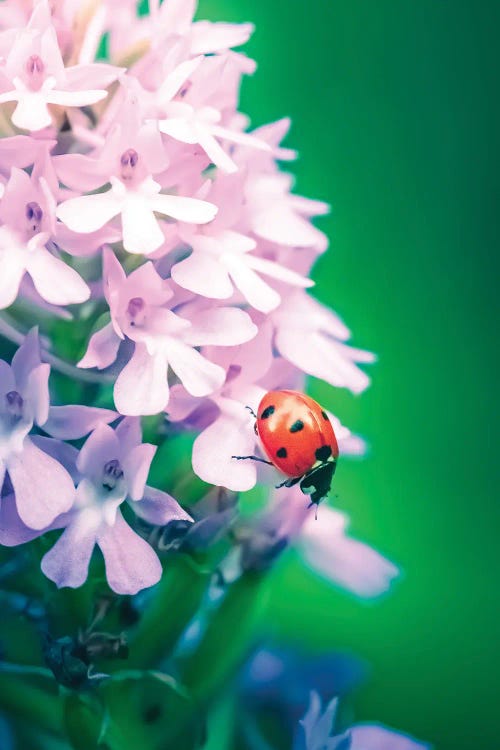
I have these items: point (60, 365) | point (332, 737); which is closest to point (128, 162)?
point (60, 365)

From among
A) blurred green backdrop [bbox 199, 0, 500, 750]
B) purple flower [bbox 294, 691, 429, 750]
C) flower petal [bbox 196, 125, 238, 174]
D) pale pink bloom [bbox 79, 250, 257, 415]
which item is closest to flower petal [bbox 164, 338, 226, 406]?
pale pink bloom [bbox 79, 250, 257, 415]

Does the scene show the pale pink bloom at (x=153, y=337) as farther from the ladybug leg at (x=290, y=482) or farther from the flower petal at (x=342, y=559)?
the flower petal at (x=342, y=559)

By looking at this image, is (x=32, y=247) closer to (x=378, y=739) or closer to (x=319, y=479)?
(x=319, y=479)

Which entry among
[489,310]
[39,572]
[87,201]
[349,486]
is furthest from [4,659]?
[489,310]

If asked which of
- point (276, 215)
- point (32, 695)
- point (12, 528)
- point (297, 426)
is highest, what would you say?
point (276, 215)

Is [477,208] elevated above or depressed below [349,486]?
above

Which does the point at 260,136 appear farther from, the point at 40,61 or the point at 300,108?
the point at 300,108

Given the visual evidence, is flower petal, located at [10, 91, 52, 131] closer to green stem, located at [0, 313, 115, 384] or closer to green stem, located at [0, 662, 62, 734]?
green stem, located at [0, 313, 115, 384]
